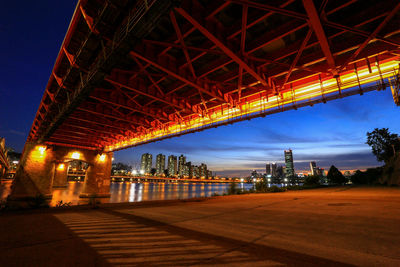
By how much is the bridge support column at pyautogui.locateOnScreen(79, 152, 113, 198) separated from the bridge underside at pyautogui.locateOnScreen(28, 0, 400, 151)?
1866 centimetres

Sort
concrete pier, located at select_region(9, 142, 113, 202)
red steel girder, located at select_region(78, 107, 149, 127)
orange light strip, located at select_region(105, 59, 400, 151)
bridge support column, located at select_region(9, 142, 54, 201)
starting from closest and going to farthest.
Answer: orange light strip, located at select_region(105, 59, 400, 151) → red steel girder, located at select_region(78, 107, 149, 127) → bridge support column, located at select_region(9, 142, 54, 201) → concrete pier, located at select_region(9, 142, 113, 202)

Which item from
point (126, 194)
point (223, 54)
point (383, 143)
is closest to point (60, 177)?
point (126, 194)

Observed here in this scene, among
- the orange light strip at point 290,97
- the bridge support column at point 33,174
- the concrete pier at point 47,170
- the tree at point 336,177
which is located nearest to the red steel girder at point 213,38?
the orange light strip at point 290,97

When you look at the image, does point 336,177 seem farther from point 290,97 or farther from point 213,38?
point 213,38

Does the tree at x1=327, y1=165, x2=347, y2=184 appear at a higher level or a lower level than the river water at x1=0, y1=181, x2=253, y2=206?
higher

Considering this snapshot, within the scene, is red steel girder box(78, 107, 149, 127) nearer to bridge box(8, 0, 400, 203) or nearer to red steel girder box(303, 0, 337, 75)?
bridge box(8, 0, 400, 203)

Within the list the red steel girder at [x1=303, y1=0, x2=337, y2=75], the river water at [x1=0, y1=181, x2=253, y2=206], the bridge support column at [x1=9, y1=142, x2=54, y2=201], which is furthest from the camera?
the river water at [x1=0, y1=181, x2=253, y2=206]

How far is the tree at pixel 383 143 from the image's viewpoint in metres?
53.8

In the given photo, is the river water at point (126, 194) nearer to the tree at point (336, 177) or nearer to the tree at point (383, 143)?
the tree at point (336, 177)

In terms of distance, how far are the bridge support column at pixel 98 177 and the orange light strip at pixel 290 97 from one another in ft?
62.3

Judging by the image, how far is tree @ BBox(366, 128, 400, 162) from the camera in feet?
176

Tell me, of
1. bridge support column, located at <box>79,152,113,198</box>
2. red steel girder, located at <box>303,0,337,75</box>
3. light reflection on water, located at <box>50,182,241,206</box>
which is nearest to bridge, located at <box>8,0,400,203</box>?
red steel girder, located at <box>303,0,337,75</box>

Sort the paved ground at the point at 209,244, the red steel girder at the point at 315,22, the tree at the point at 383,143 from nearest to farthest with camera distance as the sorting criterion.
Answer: the paved ground at the point at 209,244 < the red steel girder at the point at 315,22 < the tree at the point at 383,143

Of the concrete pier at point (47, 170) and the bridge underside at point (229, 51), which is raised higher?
the bridge underside at point (229, 51)
